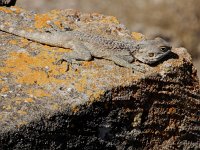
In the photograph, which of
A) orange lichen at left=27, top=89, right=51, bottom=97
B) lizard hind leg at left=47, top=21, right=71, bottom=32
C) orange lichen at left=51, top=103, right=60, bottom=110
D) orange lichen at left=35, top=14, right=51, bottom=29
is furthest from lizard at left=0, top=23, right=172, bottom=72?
orange lichen at left=51, top=103, right=60, bottom=110

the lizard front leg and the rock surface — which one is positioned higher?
the lizard front leg

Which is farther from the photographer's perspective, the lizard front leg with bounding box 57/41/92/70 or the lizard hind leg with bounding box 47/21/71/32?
the lizard hind leg with bounding box 47/21/71/32

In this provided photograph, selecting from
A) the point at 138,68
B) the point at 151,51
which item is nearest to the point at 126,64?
the point at 138,68

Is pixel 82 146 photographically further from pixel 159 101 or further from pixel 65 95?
pixel 159 101

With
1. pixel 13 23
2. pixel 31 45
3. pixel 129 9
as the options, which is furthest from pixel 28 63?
pixel 129 9

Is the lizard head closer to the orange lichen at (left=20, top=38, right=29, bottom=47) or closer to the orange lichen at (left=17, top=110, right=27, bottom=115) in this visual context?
the orange lichen at (left=20, top=38, right=29, bottom=47)
